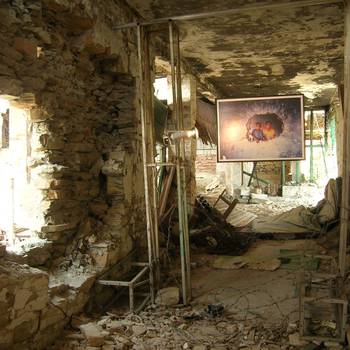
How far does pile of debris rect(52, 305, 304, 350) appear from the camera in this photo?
3.27 meters

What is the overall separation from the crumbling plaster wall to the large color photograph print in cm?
119

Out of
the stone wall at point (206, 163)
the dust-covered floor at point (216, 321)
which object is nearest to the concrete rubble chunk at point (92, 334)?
the dust-covered floor at point (216, 321)

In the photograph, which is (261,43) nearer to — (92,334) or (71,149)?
(71,149)

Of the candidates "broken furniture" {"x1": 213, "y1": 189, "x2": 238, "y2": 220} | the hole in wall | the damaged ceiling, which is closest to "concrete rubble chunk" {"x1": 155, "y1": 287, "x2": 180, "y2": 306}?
the hole in wall

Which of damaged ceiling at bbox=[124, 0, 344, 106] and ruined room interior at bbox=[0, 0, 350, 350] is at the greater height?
damaged ceiling at bbox=[124, 0, 344, 106]

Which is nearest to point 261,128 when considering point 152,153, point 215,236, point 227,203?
point 152,153

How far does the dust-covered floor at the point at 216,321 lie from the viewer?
3311 mm

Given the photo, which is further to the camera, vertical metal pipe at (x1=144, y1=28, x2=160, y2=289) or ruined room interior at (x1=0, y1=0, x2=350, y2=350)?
vertical metal pipe at (x1=144, y1=28, x2=160, y2=289)

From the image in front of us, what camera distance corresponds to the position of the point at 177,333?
3564 mm

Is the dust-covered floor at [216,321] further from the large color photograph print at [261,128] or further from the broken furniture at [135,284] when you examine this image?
the large color photograph print at [261,128]

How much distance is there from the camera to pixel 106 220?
441 cm

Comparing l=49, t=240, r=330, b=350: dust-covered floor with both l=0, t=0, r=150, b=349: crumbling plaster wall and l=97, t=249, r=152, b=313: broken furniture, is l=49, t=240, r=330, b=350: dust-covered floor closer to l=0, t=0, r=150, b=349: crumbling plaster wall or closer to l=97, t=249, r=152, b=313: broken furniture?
l=97, t=249, r=152, b=313: broken furniture

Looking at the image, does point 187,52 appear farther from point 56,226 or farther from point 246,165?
point 246,165

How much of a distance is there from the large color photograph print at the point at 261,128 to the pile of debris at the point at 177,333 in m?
2.08
